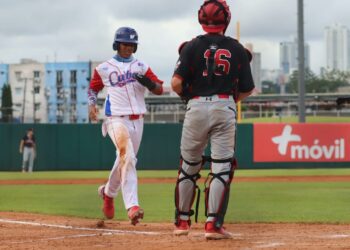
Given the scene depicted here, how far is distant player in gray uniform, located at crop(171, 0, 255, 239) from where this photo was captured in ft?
21.6

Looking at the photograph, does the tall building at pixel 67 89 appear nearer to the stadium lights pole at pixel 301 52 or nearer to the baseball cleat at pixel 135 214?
the stadium lights pole at pixel 301 52

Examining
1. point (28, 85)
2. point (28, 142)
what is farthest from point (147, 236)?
point (28, 85)

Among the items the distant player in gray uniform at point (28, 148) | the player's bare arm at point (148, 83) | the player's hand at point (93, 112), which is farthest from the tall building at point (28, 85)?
the player's bare arm at point (148, 83)

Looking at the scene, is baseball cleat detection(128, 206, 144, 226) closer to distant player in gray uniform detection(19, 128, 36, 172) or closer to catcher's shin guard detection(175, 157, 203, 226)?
catcher's shin guard detection(175, 157, 203, 226)

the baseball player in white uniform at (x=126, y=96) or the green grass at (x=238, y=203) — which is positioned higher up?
the baseball player in white uniform at (x=126, y=96)

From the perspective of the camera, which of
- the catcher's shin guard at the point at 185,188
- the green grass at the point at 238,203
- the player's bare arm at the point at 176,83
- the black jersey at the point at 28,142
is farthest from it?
the black jersey at the point at 28,142

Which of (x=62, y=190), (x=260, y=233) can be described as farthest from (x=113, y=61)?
(x=62, y=190)

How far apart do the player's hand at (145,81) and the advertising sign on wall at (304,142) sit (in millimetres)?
20524

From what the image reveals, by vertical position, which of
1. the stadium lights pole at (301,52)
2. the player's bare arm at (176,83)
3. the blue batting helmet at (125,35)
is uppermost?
the stadium lights pole at (301,52)

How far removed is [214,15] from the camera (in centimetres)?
666

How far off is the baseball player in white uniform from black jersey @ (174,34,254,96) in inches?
54.0

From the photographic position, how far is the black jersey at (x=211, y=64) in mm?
6574

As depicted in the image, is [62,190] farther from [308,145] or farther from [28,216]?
[308,145]

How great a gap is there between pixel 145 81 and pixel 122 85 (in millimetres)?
296
